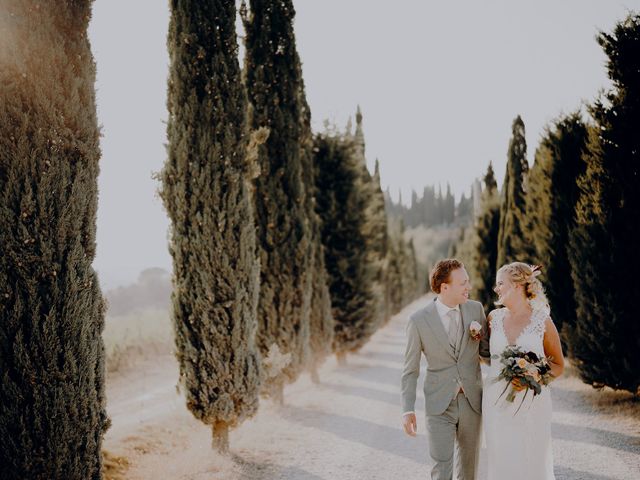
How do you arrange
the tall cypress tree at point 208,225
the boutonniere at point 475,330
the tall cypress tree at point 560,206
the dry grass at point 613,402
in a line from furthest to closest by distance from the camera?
the tall cypress tree at point 560,206
the dry grass at point 613,402
the tall cypress tree at point 208,225
the boutonniere at point 475,330

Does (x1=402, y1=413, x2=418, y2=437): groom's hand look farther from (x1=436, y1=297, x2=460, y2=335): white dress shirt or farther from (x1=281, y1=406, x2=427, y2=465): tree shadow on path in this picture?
(x1=281, y1=406, x2=427, y2=465): tree shadow on path

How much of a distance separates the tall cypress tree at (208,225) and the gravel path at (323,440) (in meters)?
0.78

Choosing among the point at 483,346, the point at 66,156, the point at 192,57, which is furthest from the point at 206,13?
the point at 483,346

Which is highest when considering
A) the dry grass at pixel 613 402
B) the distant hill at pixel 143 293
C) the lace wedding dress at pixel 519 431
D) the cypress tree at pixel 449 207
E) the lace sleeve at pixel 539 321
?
the cypress tree at pixel 449 207

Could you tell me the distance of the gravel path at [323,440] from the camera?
5887 millimetres

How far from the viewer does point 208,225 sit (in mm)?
Answer: 6461

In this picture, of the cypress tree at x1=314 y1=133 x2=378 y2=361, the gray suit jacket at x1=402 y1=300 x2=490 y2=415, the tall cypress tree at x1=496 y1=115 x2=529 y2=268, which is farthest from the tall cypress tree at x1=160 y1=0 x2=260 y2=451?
the tall cypress tree at x1=496 y1=115 x2=529 y2=268

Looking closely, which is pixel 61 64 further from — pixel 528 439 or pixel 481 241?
pixel 481 241

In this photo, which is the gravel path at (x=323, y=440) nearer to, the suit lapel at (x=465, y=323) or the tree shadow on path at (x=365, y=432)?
the tree shadow on path at (x=365, y=432)

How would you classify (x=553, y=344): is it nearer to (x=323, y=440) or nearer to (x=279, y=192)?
(x=323, y=440)

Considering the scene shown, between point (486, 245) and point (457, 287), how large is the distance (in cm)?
1638

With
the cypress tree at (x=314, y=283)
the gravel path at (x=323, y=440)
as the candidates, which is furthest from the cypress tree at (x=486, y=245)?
the cypress tree at (x=314, y=283)

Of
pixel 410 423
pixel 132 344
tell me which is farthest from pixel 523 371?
pixel 132 344

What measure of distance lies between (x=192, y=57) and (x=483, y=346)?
18.0 ft
